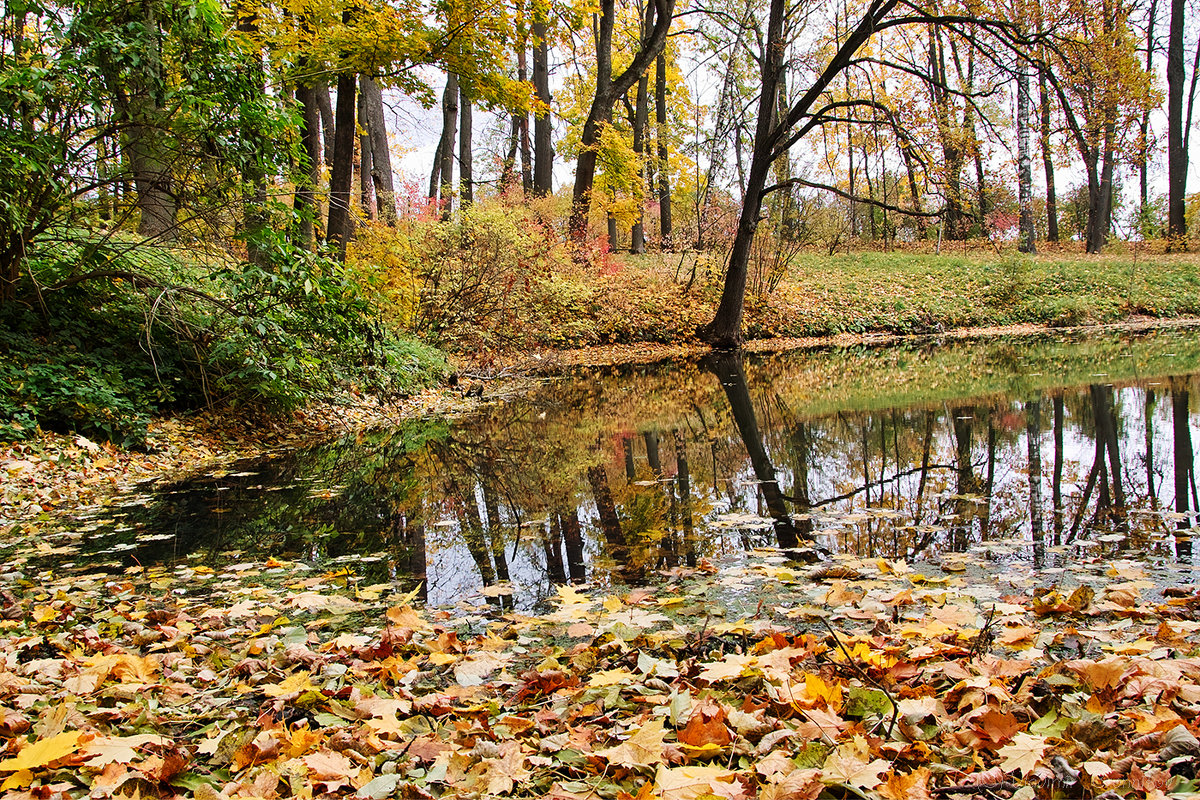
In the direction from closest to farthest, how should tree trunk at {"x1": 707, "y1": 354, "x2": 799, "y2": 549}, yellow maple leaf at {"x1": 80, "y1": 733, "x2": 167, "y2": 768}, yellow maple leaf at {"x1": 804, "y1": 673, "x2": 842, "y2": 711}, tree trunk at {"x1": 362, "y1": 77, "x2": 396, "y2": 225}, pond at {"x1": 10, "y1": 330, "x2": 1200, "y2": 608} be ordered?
yellow maple leaf at {"x1": 80, "y1": 733, "x2": 167, "y2": 768} → yellow maple leaf at {"x1": 804, "y1": 673, "x2": 842, "y2": 711} → pond at {"x1": 10, "y1": 330, "x2": 1200, "y2": 608} → tree trunk at {"x1": 707, "y1": 354, "x2": 799, "y2": 549} → tree trunk at {"x1": 362, "y1": 77, "x2": 396, "y2": 225}

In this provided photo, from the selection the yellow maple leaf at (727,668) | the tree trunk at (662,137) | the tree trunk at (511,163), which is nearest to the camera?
the yellow maple leaf at (727,668)

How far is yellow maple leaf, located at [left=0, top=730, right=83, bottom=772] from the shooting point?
1679mm

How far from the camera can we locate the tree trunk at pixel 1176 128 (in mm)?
24250

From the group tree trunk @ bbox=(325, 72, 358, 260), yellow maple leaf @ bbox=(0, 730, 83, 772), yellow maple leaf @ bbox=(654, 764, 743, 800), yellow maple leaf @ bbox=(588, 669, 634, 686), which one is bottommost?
yellow maple leaf @ bbox=(588, 669, 634, 686)

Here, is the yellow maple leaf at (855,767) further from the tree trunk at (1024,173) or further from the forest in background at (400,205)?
the tree trunk at (1024,173)

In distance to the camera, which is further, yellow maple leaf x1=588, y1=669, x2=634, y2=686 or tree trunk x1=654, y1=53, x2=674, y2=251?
tree trunk x1=654, y1=53, x2=674, y2=251

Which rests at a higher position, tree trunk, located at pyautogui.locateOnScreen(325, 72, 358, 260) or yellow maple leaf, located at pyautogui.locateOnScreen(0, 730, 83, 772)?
tree trunk, located at pyautogui.locateOnScreen(325, 72, 358, 260)

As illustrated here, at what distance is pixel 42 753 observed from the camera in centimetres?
172

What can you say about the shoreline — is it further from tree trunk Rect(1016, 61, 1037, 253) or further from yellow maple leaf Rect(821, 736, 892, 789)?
tree trunk Rect(1016, 61, 1037, 253)

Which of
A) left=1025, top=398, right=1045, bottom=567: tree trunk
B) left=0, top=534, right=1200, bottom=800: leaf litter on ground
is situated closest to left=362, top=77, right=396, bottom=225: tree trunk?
left=1025, top=398, right=1045, bottom=567: tree trunk

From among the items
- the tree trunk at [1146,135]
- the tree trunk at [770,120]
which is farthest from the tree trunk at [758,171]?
the tree trunk at [1146,135]

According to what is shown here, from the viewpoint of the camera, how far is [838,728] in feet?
6.03

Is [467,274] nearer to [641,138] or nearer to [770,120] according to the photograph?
[770,120]

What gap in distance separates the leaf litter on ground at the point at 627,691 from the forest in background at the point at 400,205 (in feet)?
13.9
